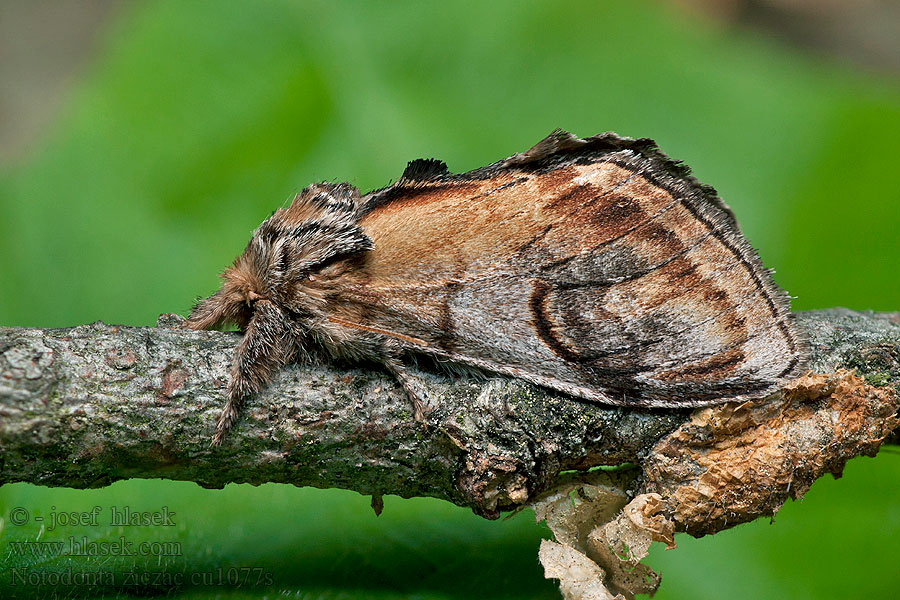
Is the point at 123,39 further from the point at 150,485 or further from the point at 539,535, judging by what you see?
the point at 539,535

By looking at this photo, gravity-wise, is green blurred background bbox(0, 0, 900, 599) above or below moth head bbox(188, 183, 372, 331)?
above

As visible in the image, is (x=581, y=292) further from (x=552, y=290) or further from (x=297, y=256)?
(x=297, y=256)

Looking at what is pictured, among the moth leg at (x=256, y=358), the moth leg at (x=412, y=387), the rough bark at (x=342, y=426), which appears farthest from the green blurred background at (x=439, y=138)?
the moth leg at (x=412, y=387)

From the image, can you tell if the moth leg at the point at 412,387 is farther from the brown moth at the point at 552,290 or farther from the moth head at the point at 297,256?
the moth head at the point at 297,256

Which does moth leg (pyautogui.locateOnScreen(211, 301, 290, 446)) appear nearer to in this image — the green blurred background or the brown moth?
the brown moth

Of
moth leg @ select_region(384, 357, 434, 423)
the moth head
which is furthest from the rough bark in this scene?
the moth head
